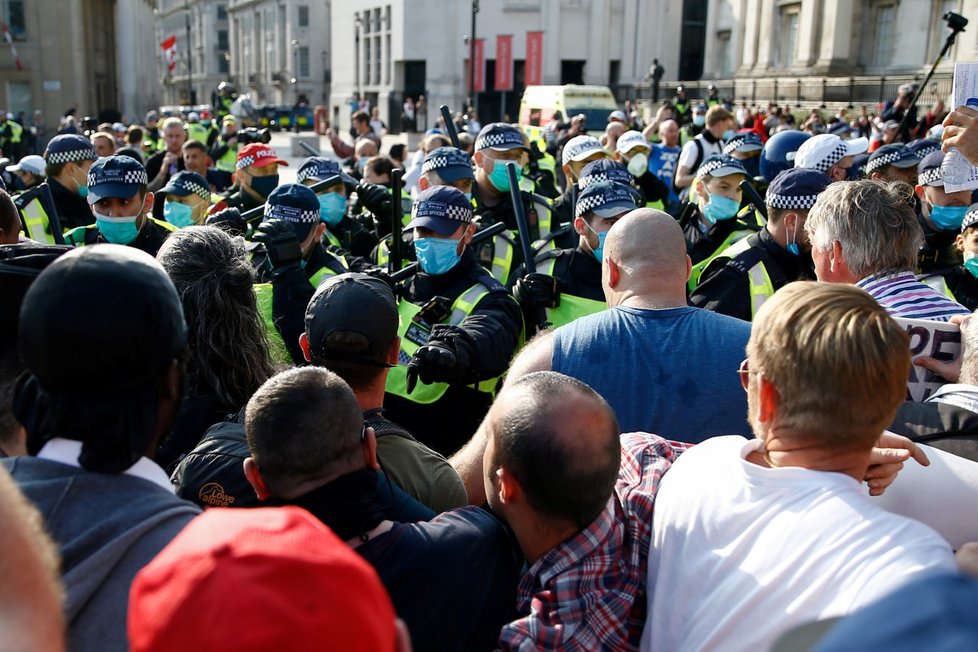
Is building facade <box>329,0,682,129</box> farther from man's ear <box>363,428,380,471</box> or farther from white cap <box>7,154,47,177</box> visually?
man's ear <box>363,428,380,471</box>

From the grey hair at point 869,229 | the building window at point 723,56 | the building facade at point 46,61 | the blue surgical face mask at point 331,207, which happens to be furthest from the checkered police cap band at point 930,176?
the building window at point 723,56

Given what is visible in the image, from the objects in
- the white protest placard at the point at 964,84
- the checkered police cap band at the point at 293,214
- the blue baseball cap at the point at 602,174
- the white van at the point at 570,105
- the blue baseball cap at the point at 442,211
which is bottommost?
the checkered police cap band at the point at 293,214

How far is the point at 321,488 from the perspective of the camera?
2.02 metres

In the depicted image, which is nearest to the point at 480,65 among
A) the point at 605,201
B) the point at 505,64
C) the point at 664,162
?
the point at 505,64

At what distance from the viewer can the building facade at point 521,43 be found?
5047 centimetres

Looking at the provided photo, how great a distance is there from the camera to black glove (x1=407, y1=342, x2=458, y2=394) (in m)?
3.55

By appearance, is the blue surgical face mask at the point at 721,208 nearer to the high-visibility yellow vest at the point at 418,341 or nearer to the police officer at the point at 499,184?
the police officer at the point at 499,184

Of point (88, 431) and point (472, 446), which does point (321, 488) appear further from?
point (472, 446)

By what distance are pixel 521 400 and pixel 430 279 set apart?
2601mm

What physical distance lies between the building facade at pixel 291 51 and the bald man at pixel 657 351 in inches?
2818

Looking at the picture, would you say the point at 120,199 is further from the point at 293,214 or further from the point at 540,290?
the point at 540,290

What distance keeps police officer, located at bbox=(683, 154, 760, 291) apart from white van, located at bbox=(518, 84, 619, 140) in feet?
81.8

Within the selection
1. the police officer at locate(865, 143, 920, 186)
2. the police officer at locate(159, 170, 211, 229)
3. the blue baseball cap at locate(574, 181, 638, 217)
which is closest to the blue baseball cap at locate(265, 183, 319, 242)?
the blue baseball cap at locate(574, 181, 638, 217)

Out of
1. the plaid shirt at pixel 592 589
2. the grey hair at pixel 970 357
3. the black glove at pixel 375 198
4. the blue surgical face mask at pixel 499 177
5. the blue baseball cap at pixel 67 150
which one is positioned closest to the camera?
the plaid shirt at pixel 592 589
